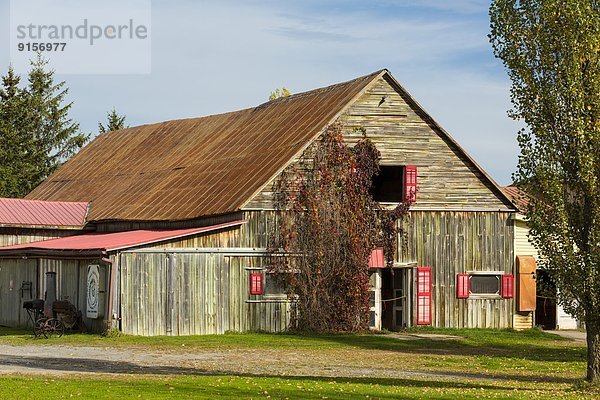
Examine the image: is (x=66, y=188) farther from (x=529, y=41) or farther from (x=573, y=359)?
(x=529, y=41)

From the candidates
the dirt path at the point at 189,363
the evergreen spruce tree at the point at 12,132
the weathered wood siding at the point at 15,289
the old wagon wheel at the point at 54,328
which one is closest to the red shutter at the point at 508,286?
the dirt path at the point at 189,363

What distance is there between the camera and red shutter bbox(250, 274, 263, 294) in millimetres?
34781

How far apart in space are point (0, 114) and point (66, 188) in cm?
2394

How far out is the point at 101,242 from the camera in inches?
1391

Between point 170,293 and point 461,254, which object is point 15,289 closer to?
point 170,293

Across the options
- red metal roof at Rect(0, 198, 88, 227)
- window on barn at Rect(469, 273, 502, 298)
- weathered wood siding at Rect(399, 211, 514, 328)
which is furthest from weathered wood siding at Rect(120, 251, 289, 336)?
red metal roof at Rect(0, 198, 88, 227)

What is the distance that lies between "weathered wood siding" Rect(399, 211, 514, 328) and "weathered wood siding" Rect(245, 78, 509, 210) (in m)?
0.45

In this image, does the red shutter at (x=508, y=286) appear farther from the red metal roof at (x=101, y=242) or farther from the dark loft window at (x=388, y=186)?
the red metal roof at (x=101, y=242)

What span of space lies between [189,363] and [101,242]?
33.0 feet

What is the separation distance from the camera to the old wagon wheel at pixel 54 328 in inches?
1286

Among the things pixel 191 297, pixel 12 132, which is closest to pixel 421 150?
pixel 191 297

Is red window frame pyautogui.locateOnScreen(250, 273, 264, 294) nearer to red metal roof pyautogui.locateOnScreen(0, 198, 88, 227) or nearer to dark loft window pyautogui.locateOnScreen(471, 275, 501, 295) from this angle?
dark loft window pyautogui.locateOnScreen(471, 275, 501, 295)

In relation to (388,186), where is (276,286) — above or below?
below

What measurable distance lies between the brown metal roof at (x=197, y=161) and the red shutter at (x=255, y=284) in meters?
2.19
